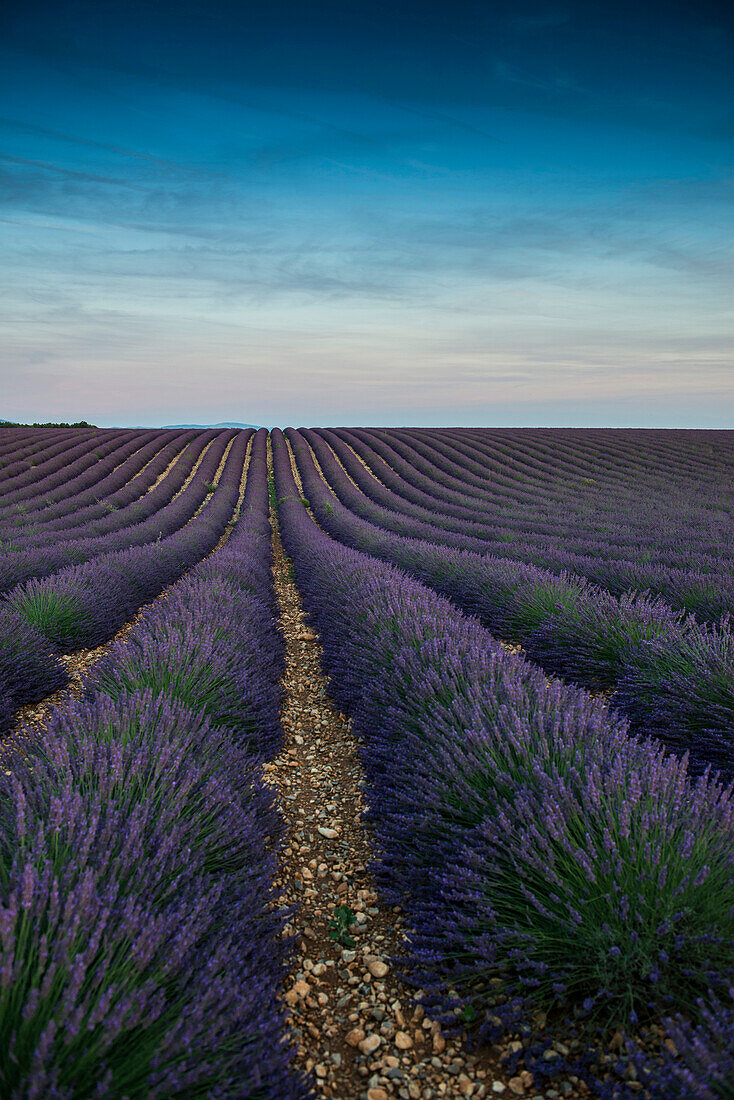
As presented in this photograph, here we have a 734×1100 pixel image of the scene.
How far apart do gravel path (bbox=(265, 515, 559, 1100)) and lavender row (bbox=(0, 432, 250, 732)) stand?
7.02 feet

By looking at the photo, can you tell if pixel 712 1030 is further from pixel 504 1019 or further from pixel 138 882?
pixel 138 882

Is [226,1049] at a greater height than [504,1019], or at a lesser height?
greater

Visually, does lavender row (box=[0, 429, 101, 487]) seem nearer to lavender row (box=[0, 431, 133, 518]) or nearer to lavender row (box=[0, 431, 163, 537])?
lavender row (box=[0, 431, 133, 518])

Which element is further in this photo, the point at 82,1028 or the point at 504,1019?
the point at 504,1019

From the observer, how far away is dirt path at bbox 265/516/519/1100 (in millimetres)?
1485

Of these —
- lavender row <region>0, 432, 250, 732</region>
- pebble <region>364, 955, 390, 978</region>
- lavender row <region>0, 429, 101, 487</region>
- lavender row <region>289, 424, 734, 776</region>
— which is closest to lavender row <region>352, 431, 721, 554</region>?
lavender row <region>289, 424, 734, 776</region>

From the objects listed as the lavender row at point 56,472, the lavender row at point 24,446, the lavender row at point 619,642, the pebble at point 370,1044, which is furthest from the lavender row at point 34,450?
the pebble at point 370,1044

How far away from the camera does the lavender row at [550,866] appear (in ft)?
4.71

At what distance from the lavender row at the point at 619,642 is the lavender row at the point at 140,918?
84.7 inches

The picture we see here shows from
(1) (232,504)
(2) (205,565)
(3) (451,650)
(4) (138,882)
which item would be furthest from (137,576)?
(1) (232,504)

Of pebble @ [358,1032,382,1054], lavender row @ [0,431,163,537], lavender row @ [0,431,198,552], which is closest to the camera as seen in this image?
pebble @ [358,1032,382,1054]

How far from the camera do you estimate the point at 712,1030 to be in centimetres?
124

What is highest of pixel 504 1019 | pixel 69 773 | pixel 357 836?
pixel 69 773

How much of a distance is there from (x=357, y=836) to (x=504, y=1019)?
1.23 m
